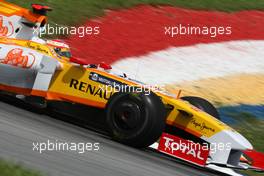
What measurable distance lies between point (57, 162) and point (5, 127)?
1057 millimetres

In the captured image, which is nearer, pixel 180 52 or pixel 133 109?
pixel 133 109

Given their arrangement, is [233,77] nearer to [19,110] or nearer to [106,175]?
[19,110]

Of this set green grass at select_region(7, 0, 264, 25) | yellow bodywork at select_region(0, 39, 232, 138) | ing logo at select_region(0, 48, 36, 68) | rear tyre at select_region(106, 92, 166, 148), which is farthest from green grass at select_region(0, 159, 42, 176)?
green grass at select_region(7, 0, 264, 25)

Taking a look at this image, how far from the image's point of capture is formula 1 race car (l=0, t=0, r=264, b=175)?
7762mm

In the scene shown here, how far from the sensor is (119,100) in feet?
25.9

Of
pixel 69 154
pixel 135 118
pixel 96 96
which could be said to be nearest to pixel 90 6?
pixel 96 96

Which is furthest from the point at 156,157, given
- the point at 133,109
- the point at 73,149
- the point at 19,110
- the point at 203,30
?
the point at 203,30

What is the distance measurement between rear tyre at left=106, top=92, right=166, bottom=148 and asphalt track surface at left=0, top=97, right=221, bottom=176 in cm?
14

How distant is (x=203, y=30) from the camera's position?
15211 mm

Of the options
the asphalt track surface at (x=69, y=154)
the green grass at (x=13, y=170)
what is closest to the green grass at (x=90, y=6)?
the asphalt track surface at (x=69, y=154)

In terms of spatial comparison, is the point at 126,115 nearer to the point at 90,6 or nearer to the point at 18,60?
the point at 18,60

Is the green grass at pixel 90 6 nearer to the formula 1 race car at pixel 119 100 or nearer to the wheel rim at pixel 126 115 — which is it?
the formula 1 race car at pixel 119 100

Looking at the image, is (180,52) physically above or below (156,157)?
above

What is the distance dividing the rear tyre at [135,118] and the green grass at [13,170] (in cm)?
226
